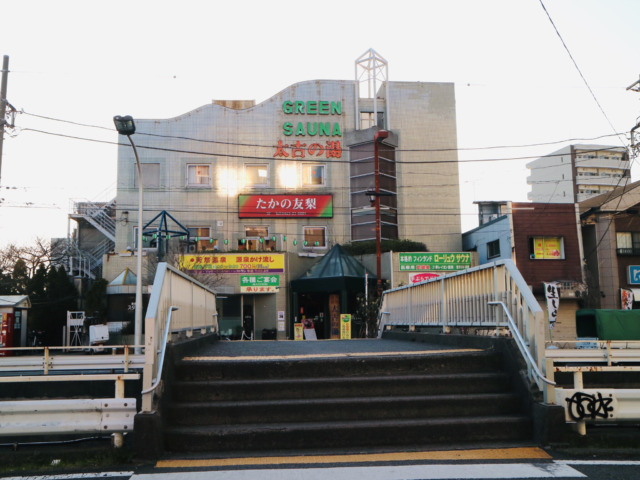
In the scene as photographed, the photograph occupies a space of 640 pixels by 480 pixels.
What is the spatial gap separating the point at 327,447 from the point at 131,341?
97.8 feet

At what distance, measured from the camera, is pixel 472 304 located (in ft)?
27.5

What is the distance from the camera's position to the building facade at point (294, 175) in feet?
127

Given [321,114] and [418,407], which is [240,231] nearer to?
[321,114]

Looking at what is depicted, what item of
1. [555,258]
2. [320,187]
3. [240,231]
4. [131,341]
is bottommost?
[131,341]

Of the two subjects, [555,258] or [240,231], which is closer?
[555,258]

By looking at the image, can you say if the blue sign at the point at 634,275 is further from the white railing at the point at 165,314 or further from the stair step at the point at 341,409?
the stair step at the point at 341,409

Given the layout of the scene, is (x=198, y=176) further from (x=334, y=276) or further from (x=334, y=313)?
(x=334, y=313)

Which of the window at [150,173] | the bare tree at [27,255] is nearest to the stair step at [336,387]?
the window at [150,173]

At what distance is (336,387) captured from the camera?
20.9ft

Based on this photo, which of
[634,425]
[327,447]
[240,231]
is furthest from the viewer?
[240,231]

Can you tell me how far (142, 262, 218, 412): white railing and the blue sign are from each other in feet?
113

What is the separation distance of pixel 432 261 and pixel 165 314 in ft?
96.7

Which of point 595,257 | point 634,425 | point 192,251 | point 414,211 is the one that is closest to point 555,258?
point 595,257

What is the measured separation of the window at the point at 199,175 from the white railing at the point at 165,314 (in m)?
29.8
